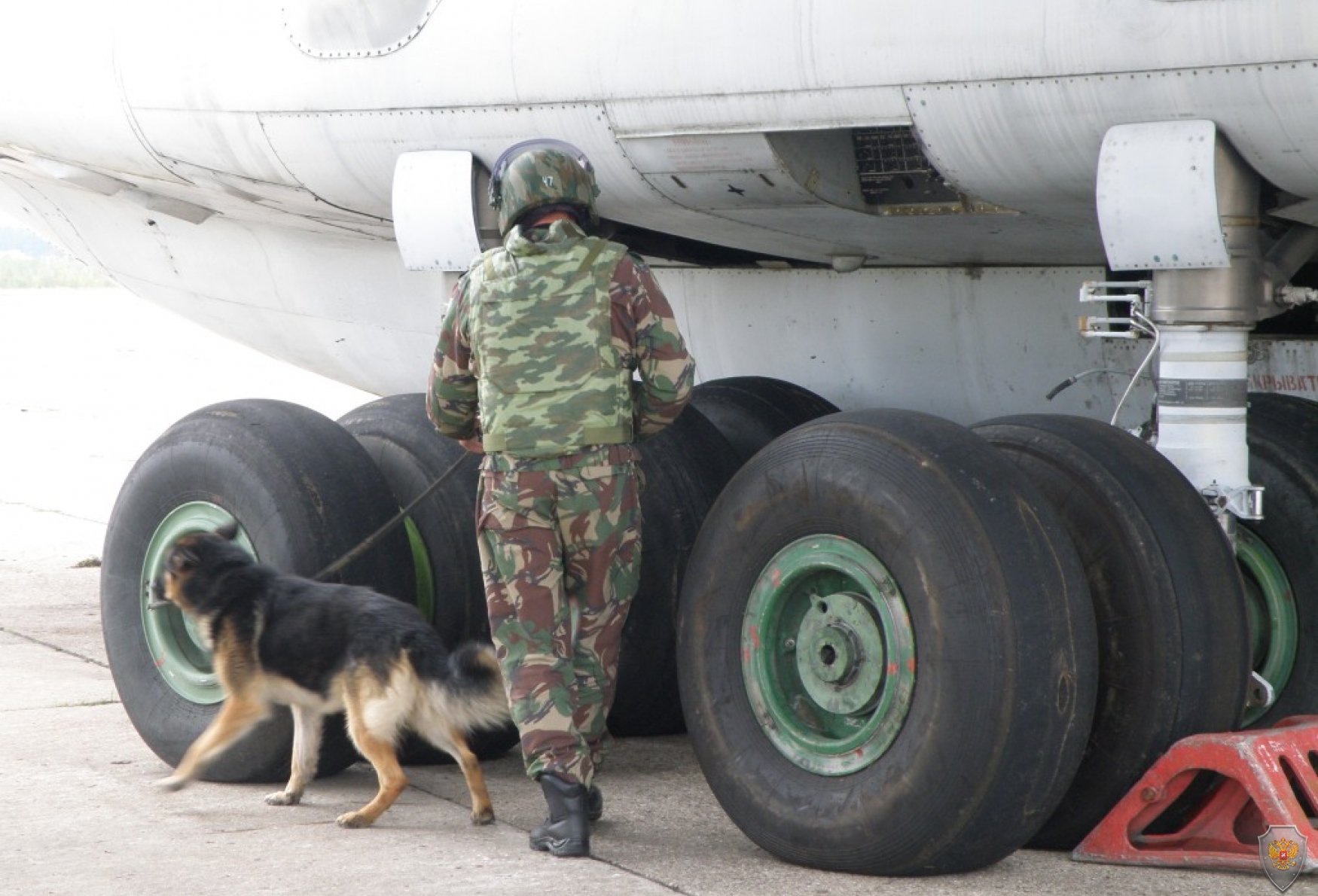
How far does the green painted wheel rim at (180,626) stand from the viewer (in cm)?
555

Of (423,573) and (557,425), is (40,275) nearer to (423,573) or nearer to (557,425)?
(423,573)

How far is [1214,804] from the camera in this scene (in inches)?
173

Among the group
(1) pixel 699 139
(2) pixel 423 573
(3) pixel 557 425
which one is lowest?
(2) pixel 423 573

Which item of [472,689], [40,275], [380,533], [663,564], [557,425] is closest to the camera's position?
[557,425]

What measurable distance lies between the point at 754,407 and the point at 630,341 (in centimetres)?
176

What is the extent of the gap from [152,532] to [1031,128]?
10.0 feet

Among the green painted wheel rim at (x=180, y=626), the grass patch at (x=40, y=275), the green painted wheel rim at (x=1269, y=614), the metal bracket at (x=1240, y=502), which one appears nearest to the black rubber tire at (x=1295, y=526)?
the green painted wheel rim at (x=1269, y=614)

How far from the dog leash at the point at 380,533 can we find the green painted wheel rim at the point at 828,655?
1.19 meters

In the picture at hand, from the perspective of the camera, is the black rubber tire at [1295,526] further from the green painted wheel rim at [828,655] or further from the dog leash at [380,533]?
the dog leash at [380,533]

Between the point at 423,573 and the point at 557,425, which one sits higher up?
the point at 557,425

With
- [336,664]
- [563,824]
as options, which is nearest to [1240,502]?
[563,824]

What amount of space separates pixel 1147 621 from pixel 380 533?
2279 mm

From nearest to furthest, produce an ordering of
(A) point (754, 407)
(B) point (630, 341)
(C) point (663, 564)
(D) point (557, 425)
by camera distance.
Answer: (D) point (557, 425)
(B) point (630, 341)
(C) point (663, 564)
(A) point (754, 407)

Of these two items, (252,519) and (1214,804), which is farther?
(252,519)
